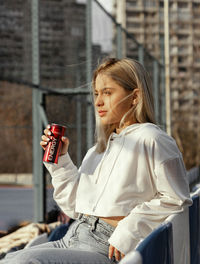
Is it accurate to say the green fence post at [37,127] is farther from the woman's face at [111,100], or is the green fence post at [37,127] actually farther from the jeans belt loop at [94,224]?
the jeans belt loop at [94,224]

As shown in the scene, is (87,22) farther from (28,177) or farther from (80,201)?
(28,177)

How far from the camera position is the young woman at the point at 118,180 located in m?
2.13

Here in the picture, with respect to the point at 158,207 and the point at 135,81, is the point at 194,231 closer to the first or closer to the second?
the point at 158,207

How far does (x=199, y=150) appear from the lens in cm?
2270

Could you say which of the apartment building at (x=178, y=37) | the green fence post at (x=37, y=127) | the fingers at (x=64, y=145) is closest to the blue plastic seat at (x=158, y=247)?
the fingers at (x=64, y=145)

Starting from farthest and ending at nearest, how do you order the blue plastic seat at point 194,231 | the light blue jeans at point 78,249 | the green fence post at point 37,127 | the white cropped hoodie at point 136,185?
the green fence post at point 37,127
the blue plastic seat at point 194,231
the white cropped hoodie at point 136,185
the light blue jeans at point 78,249

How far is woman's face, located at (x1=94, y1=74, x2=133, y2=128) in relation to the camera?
8.05 feet

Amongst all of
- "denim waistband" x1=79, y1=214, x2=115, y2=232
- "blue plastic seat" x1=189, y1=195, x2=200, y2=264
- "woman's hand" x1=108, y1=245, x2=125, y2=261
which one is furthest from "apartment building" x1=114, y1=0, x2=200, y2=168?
"woman's hand" x1=108, y1=245, x2=125, y2=261

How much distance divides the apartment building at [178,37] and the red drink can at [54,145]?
94.1 ft

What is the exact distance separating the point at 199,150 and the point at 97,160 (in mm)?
20580

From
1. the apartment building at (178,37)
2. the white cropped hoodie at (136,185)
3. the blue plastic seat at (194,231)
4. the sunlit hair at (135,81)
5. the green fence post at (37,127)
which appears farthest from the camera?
the apartment building at (178,37)

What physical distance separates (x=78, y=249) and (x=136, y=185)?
35cm

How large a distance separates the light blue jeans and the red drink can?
30 cm

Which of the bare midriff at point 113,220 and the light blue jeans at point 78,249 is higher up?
the bare midriff at point 113,220
